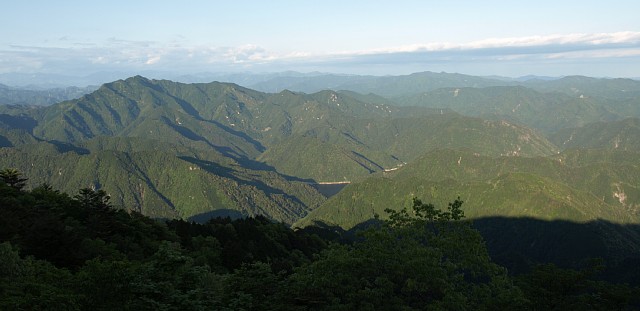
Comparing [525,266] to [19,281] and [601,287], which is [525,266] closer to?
[601,287]

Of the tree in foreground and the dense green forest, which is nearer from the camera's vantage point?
the dense green forest

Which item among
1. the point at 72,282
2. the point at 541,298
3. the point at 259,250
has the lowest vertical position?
the point at 259,250

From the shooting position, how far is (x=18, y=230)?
55.6 meters

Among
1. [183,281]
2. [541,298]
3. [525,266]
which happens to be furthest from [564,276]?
[525,266]

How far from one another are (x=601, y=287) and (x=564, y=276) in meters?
3.68

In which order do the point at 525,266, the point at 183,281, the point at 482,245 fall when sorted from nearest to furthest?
the point at 183,281, the point at 482,245, the point at 525,266

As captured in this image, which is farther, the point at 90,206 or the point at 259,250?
the point at 259,250

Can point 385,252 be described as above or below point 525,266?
above

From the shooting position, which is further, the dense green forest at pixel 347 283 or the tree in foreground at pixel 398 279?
the tree in foreground at pixel 398 279

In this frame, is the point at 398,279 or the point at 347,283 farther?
the point at 398,279

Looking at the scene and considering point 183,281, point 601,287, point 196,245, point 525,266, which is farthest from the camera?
point 525,266

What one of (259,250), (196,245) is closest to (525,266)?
(259,250)

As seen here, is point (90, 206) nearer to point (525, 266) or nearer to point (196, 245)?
point (196, 245)

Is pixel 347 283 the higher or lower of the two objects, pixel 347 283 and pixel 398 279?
the higher
